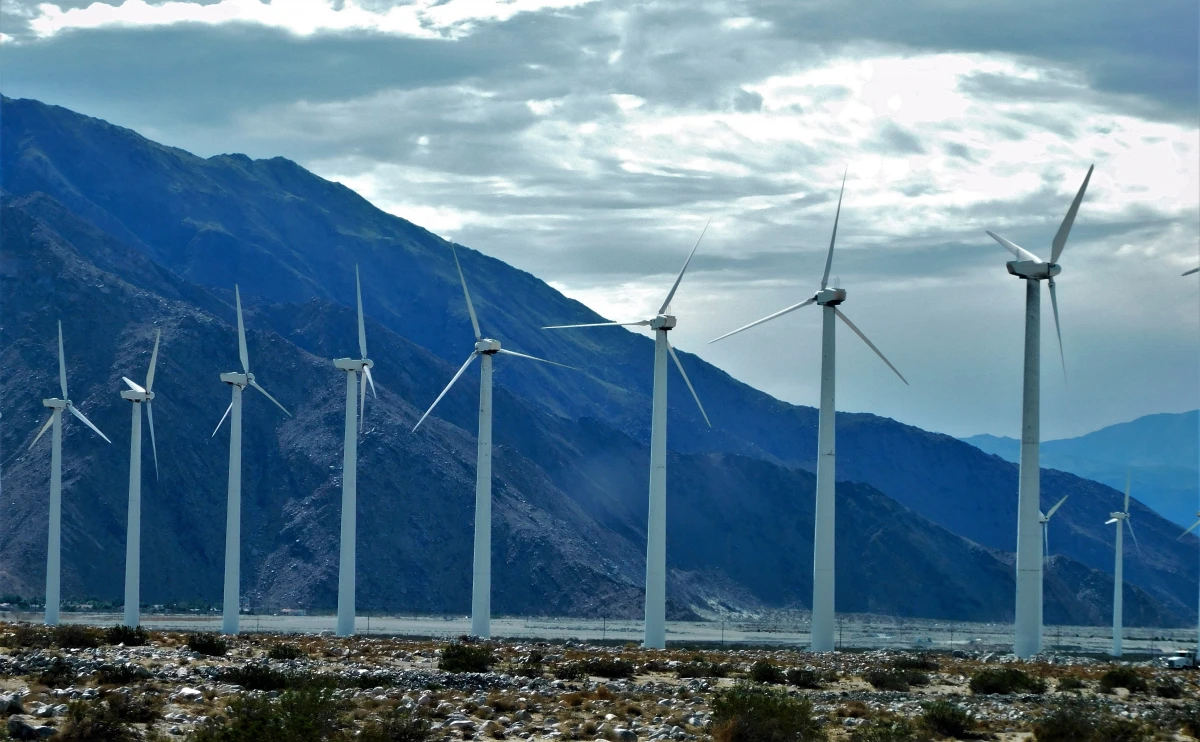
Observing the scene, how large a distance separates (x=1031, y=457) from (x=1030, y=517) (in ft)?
7.89

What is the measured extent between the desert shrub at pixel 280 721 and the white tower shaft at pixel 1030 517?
1371 inches

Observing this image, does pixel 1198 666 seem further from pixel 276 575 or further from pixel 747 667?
pixel 276 575

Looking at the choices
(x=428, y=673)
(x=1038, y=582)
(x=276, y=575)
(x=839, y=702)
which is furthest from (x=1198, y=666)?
(x=276, y=575)

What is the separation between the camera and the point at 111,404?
199m

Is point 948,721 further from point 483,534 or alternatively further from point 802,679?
point 483,534

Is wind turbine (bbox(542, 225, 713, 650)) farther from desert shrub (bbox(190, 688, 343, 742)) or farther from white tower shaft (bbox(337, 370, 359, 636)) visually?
desert shrub (bbox(190, 688, 343, 742))

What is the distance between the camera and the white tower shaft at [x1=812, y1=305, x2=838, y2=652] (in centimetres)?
6203

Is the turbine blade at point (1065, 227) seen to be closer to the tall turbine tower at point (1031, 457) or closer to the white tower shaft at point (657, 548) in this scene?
the tall turbine tower at point (1031, 457)

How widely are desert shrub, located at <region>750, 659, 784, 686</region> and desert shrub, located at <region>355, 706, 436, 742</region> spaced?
52.6 ft

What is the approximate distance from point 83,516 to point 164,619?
57.5 metres

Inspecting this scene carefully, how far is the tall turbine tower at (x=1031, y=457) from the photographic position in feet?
183

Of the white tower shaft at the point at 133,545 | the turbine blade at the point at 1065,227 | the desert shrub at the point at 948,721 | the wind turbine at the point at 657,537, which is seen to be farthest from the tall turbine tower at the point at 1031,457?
the white tower shaft at the point at 133,545

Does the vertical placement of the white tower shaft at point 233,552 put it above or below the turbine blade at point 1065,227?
below

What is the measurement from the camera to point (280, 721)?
2492 cm
